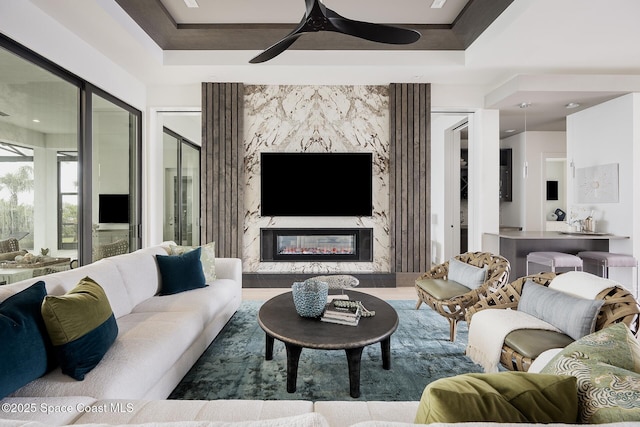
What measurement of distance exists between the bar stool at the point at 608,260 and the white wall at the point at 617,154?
24 centimetres

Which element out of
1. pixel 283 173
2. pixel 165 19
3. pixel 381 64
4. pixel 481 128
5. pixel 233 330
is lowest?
pixel 233 330

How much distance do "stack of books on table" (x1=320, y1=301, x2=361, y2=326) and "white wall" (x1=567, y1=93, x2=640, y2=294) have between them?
13.1ft

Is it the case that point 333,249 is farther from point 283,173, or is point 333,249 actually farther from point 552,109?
point 552,109

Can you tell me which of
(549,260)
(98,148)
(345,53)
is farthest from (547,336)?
(98,148)

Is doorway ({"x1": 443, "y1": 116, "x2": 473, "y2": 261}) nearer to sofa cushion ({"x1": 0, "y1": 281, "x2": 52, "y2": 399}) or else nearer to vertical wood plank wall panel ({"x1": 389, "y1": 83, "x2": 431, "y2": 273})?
vertical wood plank wall panel ({"x1": 389, "y1": 83, "x2": 431, "y2": 273})

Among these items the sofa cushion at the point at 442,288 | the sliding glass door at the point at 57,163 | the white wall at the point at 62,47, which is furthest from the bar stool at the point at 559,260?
the white wall at the point at 62,47

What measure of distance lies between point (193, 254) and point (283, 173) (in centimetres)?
198

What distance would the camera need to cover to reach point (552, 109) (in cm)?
457

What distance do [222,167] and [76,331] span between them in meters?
3.21

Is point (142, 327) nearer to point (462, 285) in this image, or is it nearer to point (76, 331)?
point (76, 331)

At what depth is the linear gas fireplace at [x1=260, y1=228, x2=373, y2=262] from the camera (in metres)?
4.52

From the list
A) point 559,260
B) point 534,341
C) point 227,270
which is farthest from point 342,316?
point 559,260

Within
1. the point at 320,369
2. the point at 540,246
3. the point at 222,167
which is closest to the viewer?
the point at 320,369

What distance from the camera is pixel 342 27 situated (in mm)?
2232
